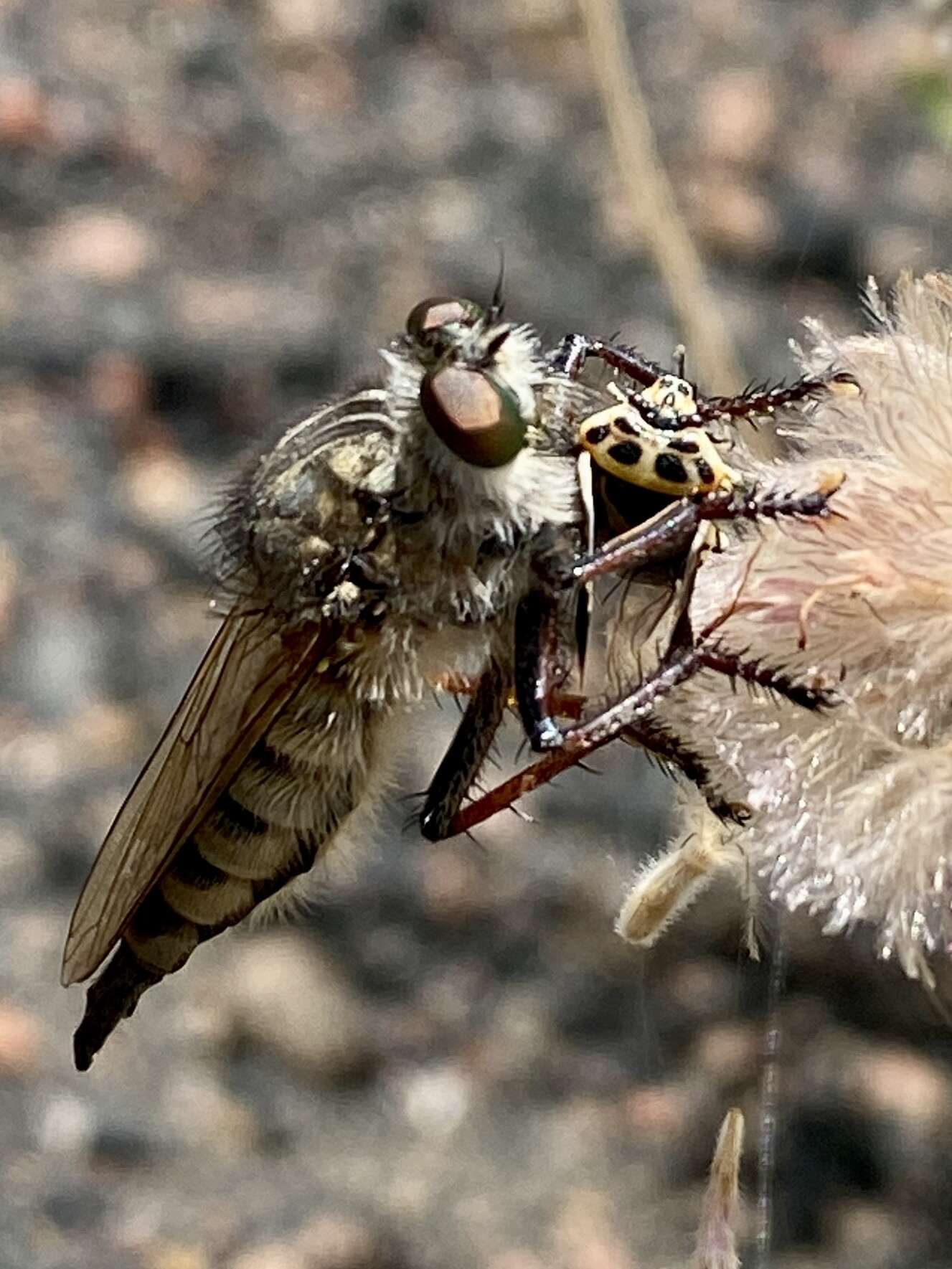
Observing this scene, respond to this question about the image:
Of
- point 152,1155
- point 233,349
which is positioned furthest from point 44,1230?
point 233,349

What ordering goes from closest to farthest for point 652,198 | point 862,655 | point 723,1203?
point 862,655
point 723,1203
point 652,198

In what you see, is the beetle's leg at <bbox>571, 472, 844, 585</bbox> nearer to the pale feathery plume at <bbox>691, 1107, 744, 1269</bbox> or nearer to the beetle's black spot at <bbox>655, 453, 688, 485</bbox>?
the beetle's black spot at <bbox>655, 453, 688, 485</bbox>

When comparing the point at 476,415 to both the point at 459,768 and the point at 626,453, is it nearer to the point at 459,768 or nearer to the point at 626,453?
the point at 626,453

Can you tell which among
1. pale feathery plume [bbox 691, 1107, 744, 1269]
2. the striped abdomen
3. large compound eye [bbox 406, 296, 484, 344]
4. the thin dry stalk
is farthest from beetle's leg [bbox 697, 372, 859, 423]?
the thin dry stalk

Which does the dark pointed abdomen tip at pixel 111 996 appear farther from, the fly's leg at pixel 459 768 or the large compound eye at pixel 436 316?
the large compound eye at pixel 436 316

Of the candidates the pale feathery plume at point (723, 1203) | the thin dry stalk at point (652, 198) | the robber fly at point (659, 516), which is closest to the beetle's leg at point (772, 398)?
the robber fly at point (659, 516)

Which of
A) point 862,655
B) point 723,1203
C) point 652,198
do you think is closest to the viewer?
point 862,655

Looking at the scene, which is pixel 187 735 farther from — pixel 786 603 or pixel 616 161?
pixel 616 161

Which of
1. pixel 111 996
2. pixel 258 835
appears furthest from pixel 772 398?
pixel 111 996
